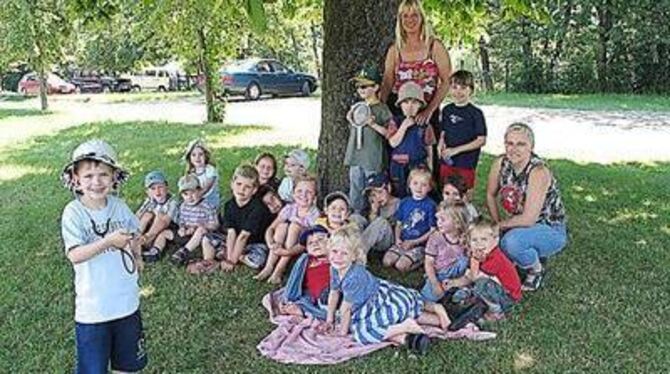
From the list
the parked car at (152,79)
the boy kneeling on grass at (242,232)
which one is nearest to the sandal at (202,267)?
the boy kneeling on grass at (242,232)

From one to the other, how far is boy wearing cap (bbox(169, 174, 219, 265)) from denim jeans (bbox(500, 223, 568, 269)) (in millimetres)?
2278

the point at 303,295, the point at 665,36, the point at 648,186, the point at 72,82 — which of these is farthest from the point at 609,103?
the point at 72,82

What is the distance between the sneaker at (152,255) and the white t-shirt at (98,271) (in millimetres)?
2406

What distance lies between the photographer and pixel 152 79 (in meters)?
38.4

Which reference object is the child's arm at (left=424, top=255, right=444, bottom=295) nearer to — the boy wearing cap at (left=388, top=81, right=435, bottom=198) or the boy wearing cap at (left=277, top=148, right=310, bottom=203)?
the boy wearing cap at (left=388, top=81, right=435, bottom=198)

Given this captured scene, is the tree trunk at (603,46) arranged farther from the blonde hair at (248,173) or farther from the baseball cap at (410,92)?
the blonde hair at (248,173)

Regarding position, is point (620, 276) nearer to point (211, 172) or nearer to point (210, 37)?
point (211, 172)

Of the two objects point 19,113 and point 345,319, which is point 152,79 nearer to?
point 19,113

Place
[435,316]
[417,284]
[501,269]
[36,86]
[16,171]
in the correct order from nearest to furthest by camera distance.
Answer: [435,316], [501,269], [417,284], [16,171], [36,86]

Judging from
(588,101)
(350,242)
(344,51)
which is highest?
(344,51)

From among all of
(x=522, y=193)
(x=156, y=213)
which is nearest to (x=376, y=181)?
(x=522, y=193)

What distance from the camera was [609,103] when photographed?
65.2 ft

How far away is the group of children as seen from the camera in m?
3.37

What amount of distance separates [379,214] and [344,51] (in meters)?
1.37
